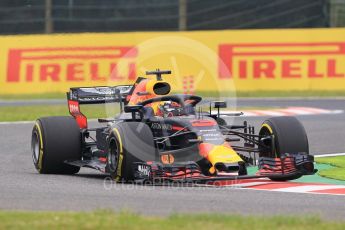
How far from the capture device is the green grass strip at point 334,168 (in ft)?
43.4

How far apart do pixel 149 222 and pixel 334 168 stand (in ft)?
21.5

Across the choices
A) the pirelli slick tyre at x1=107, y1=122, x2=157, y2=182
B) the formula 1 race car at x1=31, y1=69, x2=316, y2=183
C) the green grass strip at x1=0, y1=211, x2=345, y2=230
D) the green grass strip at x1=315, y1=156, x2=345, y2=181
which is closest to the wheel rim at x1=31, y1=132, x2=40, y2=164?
the formula 1 race car at x1=31, y1=69, x2=316, y2=183

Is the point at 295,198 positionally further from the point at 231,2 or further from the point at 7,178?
the point at 231,2

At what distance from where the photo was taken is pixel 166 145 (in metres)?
12.4

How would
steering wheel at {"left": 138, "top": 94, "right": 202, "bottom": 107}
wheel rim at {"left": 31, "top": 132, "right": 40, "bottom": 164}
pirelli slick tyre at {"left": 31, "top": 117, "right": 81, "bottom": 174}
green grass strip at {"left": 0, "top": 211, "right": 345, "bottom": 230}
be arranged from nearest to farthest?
green grass strip at {"left": 0, "top": 211, "right": 345, "bottom": 230}
steering wheel at {"left": 138, "top": 94, "right": 202, "bottom": 107}
pirelli slick tyre at {"left": 31, "top": 117, "right": 81, "bottom": 174}
wheel rim at {"left": 31, "top": 132, "right": 40, "bottom": 164}

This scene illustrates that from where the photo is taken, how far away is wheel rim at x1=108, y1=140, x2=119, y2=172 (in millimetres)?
12164

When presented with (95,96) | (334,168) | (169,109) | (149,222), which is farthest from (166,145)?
(149,222)

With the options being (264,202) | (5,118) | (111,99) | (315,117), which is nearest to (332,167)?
(111,99)

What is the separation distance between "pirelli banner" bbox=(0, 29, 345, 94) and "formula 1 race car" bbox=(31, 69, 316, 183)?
13.4 meters

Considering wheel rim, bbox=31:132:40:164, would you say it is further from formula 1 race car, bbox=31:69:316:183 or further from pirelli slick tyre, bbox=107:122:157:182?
pirelli slick tyre, bbox=107:122:157:182

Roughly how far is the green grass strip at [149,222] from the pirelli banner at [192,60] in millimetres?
18352

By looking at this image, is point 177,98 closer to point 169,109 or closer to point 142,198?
point 169,109

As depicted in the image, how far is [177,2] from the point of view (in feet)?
96.5

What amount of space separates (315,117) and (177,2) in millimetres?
8202
